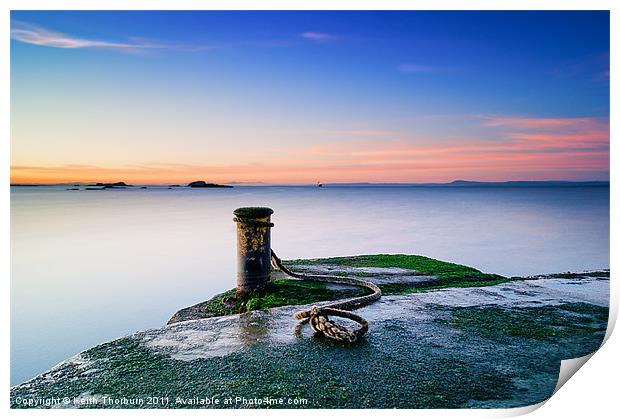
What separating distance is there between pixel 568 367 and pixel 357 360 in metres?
1.67

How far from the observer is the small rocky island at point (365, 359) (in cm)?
333

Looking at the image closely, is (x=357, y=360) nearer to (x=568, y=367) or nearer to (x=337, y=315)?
(x=337, y=315)

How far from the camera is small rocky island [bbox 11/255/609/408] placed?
3.33m

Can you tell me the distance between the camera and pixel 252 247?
626 centimetres

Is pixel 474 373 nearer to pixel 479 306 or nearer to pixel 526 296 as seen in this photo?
pixel 479 306

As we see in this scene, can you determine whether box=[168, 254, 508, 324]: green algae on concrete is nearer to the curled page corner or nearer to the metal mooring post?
the metal mooring post

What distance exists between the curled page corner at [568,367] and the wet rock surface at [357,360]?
0.16 feet

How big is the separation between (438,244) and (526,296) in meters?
9.86

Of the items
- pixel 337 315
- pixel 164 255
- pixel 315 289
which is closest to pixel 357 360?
pixel 337 315

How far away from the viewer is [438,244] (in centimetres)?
1562
